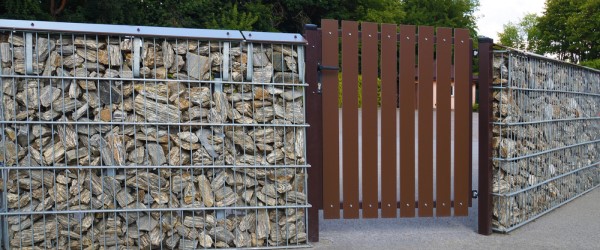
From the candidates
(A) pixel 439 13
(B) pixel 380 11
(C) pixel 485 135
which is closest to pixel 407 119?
(C) pixel 485 135

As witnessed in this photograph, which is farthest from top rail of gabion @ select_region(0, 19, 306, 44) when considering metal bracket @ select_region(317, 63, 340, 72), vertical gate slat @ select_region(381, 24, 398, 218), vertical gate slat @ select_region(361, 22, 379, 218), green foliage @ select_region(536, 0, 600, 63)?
green foliage @ select_region(536, 0, 600, 63)

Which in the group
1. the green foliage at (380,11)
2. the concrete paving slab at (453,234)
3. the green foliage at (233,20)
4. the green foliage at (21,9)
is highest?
the green foliage at (380,11)

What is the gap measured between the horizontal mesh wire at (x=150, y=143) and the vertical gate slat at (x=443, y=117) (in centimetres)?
157

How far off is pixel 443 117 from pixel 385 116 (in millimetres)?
624

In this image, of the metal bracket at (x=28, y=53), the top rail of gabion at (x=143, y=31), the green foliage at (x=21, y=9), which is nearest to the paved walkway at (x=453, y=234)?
the top rail of gabion at (x=143, y=31)

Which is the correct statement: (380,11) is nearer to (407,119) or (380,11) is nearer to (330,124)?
(407,119)

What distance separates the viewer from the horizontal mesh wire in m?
4.38

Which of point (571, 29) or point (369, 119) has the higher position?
point (571, 29)

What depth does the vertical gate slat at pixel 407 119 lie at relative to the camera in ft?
17.8

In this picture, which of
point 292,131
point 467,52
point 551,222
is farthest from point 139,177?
point 551,222

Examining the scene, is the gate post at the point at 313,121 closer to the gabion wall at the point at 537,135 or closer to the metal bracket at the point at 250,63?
the metal bracket at the point at 250,63

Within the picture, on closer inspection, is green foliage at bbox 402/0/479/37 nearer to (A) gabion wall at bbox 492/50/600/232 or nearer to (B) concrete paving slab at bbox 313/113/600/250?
(A) gabion wall at bbox 492/50/600/232

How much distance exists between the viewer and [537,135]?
20.6 ft

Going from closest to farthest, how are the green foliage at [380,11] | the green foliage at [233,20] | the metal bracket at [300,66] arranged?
the metal bracket at [300,66] < the green foliage at [233,20] < the green foliage at [380,11]
